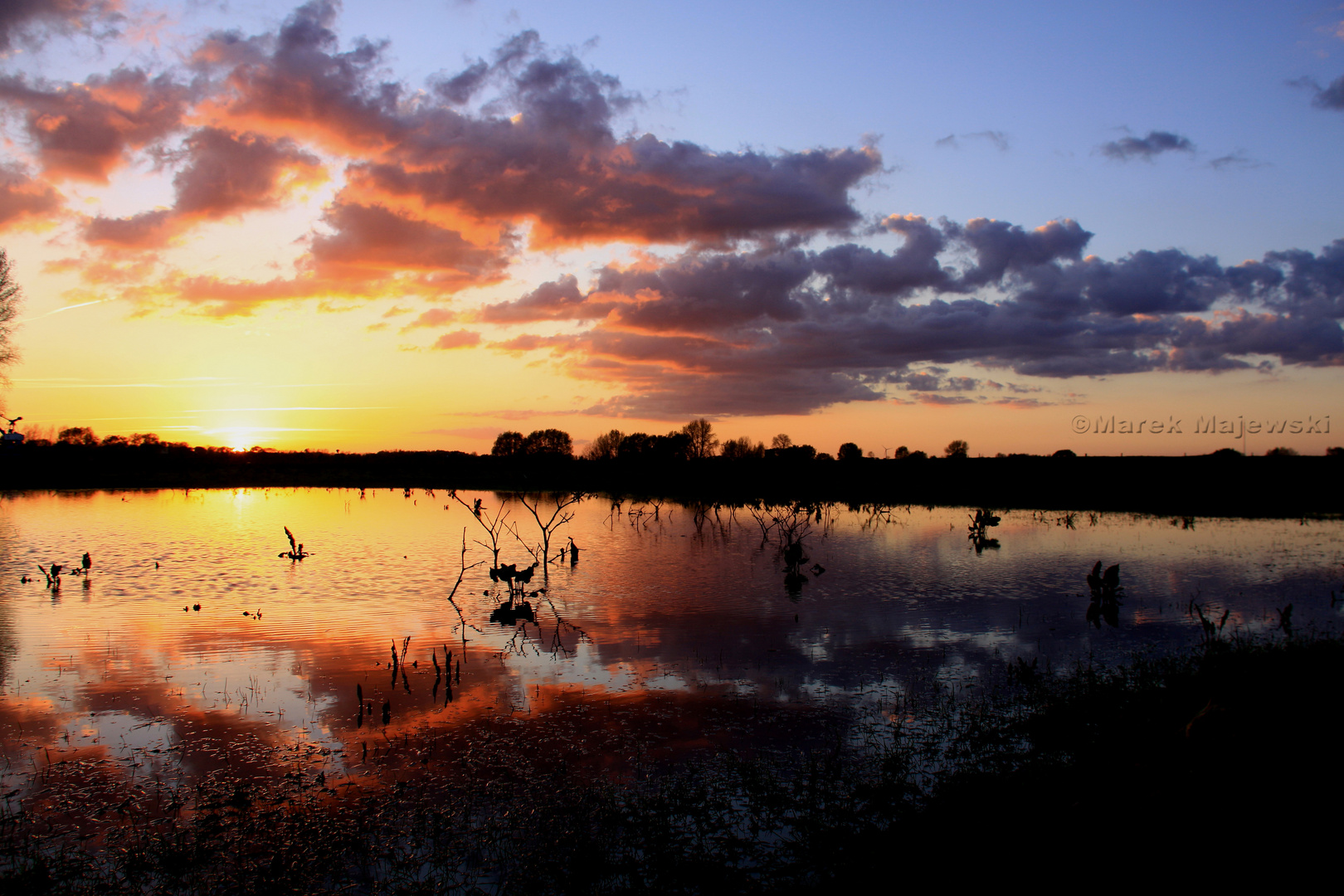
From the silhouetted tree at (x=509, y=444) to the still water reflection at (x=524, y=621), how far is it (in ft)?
231

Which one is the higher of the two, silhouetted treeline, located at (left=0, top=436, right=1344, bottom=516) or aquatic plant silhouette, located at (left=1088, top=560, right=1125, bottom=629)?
silhouetted treeline, located at (left=0, top=436, right=1344, bottom=516)

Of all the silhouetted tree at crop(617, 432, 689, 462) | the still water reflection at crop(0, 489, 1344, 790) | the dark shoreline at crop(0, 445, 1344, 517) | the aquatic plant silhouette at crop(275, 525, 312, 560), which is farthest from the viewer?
the silhouetted tree at crop(617, 432, 689, 462)

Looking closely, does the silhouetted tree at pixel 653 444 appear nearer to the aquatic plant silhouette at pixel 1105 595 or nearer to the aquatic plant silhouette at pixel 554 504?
the aquatic plant silhouette at pixel 554 504

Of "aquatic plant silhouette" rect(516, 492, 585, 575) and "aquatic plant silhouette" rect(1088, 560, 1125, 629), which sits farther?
"aquatic plant silhouette" rect(516, 492, 585, 575)

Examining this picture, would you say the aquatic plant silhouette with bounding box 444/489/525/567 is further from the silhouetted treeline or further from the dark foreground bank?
the dark foreground bank

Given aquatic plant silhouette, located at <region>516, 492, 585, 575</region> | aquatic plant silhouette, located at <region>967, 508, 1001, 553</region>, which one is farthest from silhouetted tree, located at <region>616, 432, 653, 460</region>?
aquatic plant silhouette, located at <region>967, 508, 1001, 553</region>

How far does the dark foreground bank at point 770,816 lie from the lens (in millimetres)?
5883

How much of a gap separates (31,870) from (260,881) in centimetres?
178

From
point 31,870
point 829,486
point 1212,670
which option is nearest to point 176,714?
point 31,870

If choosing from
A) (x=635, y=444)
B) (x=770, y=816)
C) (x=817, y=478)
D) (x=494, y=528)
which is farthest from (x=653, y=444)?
(x=770, y=816)

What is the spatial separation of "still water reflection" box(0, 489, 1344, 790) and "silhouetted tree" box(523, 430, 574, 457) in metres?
71.3

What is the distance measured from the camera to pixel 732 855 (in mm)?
6555

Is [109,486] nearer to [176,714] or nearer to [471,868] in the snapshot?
[176,714]

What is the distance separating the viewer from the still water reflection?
34.8 feet
